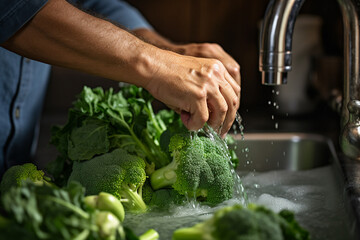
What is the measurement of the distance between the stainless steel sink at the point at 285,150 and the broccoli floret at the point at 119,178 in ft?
1.66

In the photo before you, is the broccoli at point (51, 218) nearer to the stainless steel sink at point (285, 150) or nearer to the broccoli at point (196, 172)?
the broccoli at point (196, 172)

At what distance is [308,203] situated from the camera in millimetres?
924

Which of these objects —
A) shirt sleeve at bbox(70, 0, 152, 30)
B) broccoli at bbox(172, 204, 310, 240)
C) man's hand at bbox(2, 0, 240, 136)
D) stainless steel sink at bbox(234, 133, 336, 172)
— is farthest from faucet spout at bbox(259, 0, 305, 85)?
shirt sleeve at bbox(70, 0, 152, 30)

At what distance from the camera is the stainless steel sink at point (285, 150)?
53.9 inches

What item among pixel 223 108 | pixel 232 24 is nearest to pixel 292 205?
pixel 223 108

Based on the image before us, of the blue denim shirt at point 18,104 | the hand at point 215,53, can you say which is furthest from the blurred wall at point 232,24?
the hand at point 215,53

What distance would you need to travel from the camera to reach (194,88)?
2.70 ft

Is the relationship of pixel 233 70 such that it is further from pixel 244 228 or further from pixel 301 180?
pixel 244 228

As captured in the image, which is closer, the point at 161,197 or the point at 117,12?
the point at 161,197

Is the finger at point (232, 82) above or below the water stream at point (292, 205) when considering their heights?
above

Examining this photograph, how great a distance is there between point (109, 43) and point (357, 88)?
51 cm

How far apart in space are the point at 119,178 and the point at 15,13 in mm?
321

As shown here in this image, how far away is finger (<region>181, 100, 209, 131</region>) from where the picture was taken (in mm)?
827

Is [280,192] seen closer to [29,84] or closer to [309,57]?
[29,84]
